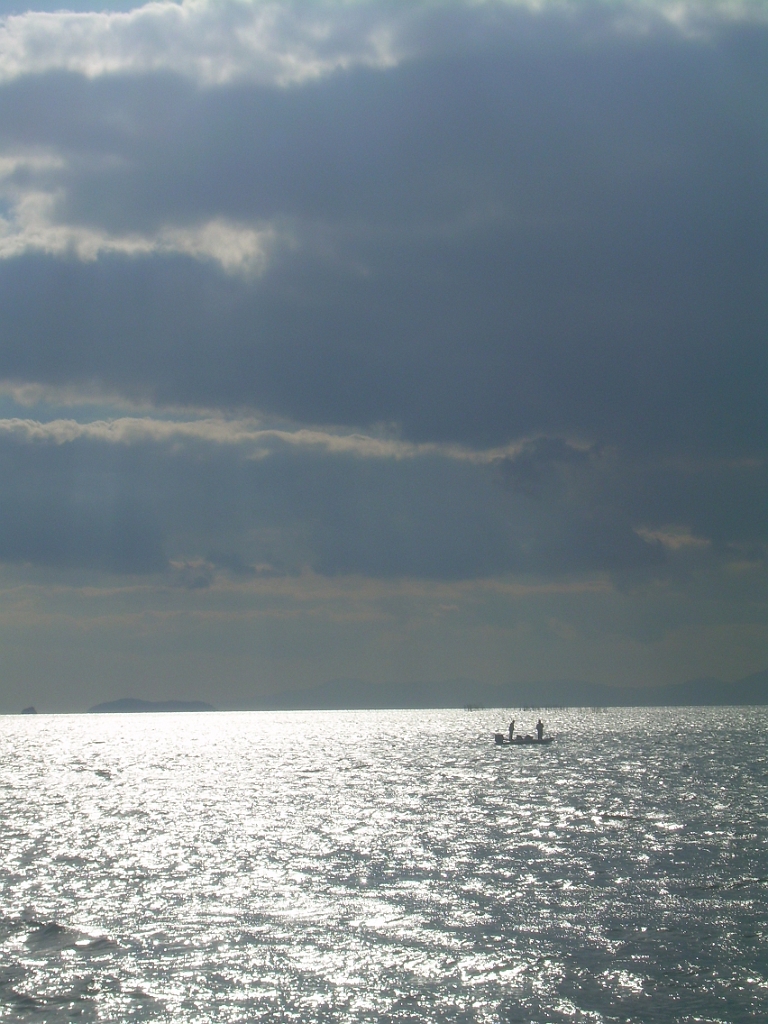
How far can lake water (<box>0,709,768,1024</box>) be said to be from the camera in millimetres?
29062

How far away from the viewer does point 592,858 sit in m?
51.5

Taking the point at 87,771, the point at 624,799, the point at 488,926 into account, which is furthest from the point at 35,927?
the point at 87,771

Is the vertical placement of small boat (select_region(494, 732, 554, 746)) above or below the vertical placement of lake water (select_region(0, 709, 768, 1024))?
below

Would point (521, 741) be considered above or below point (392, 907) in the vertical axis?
below

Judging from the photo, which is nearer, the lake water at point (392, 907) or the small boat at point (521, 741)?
the lake water at point (392, 907)

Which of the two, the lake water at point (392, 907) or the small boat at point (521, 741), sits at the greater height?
the lake water at point (392, 907)

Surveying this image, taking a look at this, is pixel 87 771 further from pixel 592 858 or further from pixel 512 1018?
pixel 512 1018

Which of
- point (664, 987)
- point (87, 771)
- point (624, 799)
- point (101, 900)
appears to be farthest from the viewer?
point (87, 771)

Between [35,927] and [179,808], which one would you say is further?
[179,808]

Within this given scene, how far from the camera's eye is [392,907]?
3997 centimetres

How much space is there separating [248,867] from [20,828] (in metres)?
26.0

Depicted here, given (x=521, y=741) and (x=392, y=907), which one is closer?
(x=392, y=907)

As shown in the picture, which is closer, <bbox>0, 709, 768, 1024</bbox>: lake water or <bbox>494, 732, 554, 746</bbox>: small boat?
<bbox>0, 709, 768, 1024</bbox>: lake water

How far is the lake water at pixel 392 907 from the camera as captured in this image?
29.1m
